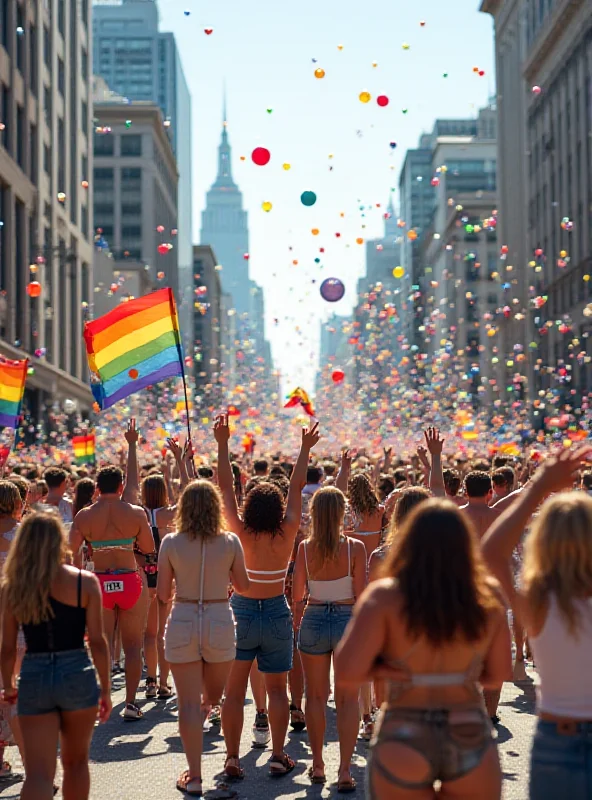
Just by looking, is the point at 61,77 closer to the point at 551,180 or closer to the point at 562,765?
the point at 551,180

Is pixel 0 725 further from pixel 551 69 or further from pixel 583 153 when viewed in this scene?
pixel 551 69

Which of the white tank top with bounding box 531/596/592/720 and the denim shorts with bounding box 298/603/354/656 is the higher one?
Answer: the white tank top with bounding box 531/596/592/720

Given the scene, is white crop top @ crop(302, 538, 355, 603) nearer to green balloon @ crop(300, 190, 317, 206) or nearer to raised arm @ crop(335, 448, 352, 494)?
raised arm @ crop(335, 448, 352, 494)

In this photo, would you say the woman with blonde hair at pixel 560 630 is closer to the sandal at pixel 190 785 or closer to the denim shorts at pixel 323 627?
the sandal at pixel 190 785

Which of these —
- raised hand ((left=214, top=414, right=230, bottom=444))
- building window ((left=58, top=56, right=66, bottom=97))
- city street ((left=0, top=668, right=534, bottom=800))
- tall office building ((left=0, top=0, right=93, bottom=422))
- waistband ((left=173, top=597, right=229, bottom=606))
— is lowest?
city street ((left=0, top=668, right=534, bottom=800))

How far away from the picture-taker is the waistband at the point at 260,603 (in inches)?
311

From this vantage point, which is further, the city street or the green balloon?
the green balloon

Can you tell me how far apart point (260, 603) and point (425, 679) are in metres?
3.66

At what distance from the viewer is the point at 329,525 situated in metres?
7.87

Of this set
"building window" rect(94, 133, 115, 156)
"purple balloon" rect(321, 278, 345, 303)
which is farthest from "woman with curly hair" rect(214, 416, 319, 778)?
"building window" rect(94, 133, 115, 156)

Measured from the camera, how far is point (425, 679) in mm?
4316

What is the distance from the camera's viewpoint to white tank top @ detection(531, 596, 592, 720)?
4.34m

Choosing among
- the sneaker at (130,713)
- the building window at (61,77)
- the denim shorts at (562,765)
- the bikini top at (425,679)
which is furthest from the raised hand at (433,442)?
the building window at (61,77)

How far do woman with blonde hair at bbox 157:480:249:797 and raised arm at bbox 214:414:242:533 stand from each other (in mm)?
644
